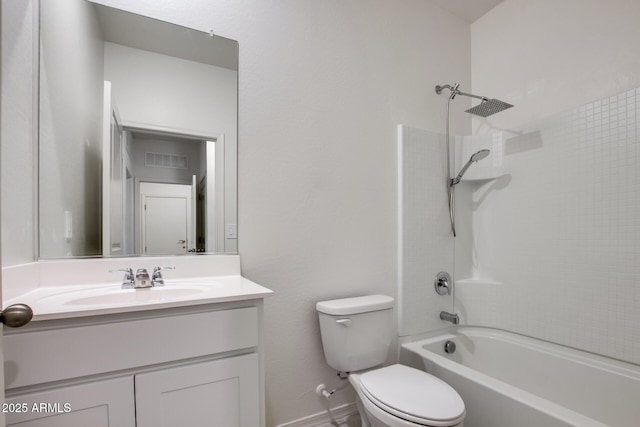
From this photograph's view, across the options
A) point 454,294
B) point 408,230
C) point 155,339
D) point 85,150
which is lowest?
point 454,294

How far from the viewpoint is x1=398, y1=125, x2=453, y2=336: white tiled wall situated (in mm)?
2008

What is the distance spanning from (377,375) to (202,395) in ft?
2.62

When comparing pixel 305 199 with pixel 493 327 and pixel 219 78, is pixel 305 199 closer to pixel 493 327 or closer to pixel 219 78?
pixel 219 78

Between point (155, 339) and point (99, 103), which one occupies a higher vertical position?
point (99, 103)

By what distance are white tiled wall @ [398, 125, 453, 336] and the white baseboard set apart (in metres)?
0.54

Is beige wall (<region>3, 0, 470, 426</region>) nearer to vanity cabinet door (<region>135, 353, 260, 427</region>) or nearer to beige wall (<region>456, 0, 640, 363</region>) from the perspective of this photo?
vanity cabinet door (<region>135, 353, 260, 427</region>)

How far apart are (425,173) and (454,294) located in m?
0.86

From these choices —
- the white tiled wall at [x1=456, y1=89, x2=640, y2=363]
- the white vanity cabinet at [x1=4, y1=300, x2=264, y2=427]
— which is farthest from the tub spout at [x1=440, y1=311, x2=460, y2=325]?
the white vanity cabinet at [x1=4, y1=300, x2=264, y2=427]

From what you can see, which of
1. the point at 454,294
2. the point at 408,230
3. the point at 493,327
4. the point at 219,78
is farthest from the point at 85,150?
the point at 493,327

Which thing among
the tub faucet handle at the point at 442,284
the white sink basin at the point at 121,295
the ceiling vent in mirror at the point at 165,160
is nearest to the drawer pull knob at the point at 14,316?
the white sink basin at the point at 121,295

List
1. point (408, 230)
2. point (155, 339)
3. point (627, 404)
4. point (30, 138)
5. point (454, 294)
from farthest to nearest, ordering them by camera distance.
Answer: point (454, 294) → point (408, 230) → point (627, 404) → point (30, 138) → point (155, 339)

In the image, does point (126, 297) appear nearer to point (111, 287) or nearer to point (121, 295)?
point (121, 295)

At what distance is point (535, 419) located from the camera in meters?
1.22

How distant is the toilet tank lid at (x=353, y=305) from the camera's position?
1583 millimetres
